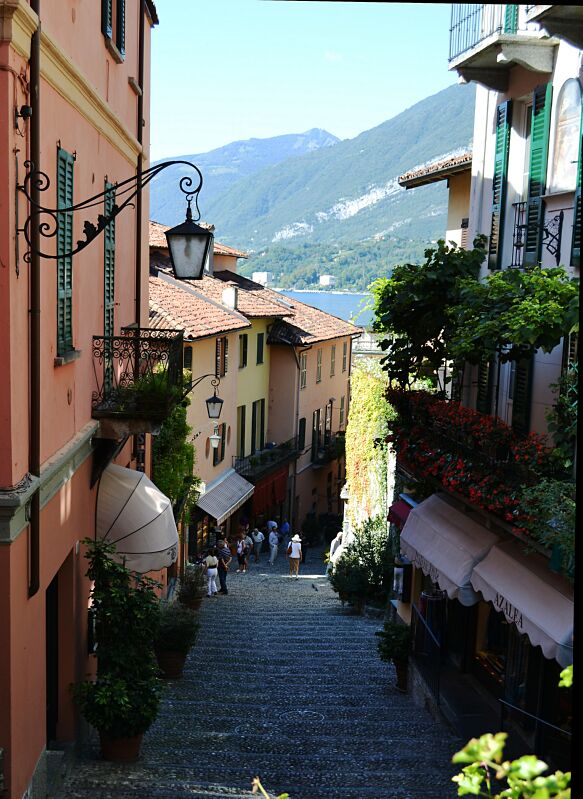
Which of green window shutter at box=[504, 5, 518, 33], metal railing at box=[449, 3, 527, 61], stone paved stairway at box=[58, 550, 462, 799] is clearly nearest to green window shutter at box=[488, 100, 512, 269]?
metal railing at box=[449, 3, 527, 61]

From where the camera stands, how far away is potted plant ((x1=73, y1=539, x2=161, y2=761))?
32.6ft

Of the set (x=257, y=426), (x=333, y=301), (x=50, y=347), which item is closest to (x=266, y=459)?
(x=257, y=426)

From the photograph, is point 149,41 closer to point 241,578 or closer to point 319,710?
point 319,710

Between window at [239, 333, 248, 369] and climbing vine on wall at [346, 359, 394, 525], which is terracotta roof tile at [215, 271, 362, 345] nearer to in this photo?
window at [239, 333, 248, 369]

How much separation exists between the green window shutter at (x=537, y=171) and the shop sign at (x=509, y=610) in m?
4.35

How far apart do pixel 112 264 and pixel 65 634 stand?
15.8 feet

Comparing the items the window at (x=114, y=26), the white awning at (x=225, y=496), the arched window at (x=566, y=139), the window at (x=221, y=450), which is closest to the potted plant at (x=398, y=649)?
the arched window at (x=566, y=139)

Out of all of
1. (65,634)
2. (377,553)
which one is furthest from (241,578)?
(65,634)

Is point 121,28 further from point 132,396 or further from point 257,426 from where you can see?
point 257,426

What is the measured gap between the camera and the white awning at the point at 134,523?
11805mm

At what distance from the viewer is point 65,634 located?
1036 cm

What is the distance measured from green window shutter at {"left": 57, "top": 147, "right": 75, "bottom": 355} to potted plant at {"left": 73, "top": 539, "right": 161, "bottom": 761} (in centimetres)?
230

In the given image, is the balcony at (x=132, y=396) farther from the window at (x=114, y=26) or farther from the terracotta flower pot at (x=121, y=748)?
the window at (x=114, y=26)

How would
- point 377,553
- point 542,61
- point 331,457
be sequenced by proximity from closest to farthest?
point 542,61 → point 377,553 → point 331,457
